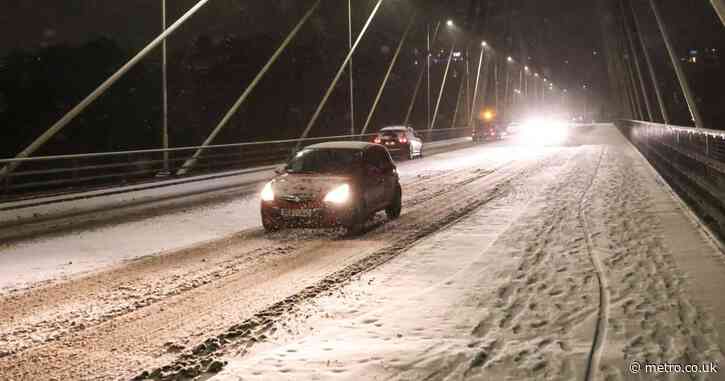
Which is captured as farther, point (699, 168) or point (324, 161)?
point (699, 168)

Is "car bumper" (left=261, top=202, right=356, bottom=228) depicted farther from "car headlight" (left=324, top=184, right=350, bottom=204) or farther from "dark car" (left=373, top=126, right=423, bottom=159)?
"dark car" (left=373, top=126, right=423, bottom=159)

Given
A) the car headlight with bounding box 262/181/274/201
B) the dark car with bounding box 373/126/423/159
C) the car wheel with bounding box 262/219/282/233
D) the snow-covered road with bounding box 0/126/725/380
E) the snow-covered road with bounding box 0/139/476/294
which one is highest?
the dark car with bounding box 373/126/423/159

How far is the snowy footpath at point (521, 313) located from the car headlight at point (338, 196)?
1.50m

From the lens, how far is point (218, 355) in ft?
18.4

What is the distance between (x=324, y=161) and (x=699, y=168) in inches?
271

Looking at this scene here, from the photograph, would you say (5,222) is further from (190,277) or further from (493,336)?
(493,336)

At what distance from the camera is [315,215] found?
11.7 m

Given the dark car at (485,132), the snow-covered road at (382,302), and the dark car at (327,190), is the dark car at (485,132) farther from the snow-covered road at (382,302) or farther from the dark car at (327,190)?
the dark car at (327,190)

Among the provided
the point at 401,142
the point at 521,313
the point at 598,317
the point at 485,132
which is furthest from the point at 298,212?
the point at 485,132

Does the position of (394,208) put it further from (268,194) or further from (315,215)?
(268,194)

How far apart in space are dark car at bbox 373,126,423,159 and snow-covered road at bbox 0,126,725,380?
21813 mm

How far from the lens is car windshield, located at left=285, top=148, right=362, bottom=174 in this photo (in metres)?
12.8

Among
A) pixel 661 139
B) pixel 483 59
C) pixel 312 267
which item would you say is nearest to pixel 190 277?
pixel 312 267

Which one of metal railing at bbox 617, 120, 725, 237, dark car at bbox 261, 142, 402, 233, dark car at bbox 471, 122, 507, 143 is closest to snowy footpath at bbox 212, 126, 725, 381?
metal railing at bbox 617, 120, 725, 237
